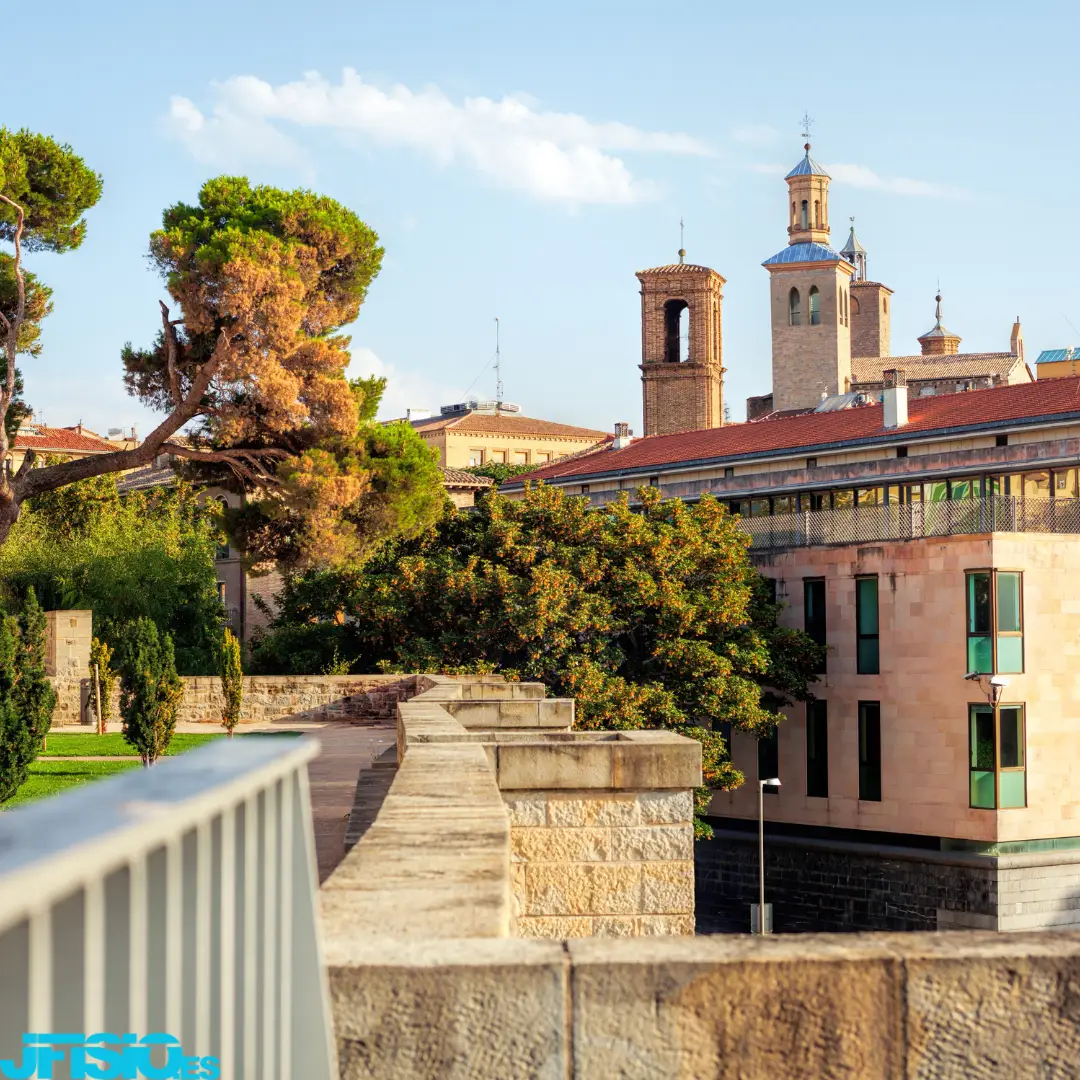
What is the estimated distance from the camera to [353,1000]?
283 centimetres

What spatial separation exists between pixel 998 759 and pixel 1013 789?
714 millimetres

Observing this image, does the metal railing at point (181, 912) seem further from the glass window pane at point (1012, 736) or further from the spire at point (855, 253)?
the spire at point (855, 253)

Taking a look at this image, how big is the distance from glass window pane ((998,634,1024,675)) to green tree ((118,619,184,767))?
18490 mm

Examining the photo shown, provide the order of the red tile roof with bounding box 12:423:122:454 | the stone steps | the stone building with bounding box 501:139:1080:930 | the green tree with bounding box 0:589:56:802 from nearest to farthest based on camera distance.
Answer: the stone steps < the green tree with bounding box 0:589:56:802 < the stone building with bounding box 501:139:1080:930 < the red tile roof with bounding box 12:423:122:454

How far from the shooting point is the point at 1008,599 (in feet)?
103

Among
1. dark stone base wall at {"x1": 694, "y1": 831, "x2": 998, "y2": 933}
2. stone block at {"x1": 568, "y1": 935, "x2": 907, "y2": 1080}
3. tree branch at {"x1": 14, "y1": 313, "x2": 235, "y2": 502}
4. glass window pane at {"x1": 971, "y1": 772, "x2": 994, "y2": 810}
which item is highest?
tree branch at {"x1": 14, "y1": 313, "x2": 235, "y2": 502}

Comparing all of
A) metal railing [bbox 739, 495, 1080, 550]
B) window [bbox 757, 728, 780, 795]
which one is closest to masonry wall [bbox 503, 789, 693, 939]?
metal railing [bbox 739, 495, 1080, 550]

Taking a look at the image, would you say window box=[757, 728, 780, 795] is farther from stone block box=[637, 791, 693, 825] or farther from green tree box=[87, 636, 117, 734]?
stone block box=[637, 791, 693, 825]

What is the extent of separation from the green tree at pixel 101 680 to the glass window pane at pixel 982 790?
17557 millimetres

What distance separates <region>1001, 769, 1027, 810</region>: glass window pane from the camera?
30406 millimetres

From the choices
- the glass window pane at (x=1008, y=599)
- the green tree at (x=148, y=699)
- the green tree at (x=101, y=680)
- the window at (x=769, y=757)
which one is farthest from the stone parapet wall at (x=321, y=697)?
the glass window pane at (x=1008, y=599)

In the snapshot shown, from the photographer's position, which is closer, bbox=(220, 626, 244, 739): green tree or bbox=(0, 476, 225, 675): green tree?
bbox=(220, 626, 244, 739): green tree

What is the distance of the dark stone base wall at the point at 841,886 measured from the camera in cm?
3041

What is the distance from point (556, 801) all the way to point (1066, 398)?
3945 centimetres
